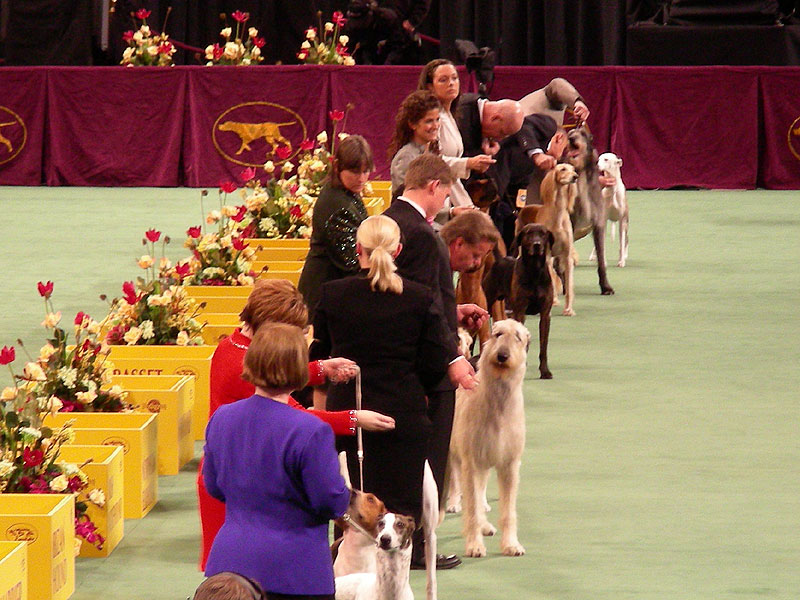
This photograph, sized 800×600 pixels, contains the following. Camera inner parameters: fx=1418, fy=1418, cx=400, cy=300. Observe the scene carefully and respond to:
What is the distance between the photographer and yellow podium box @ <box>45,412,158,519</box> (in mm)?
5672

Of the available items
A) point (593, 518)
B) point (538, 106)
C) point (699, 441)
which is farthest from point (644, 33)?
point (593, 518)

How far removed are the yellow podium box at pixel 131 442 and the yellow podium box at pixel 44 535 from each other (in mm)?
800

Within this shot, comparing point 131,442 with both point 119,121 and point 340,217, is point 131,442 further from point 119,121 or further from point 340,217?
point 119,121

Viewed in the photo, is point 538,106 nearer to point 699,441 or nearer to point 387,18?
point 699,441

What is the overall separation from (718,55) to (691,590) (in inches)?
549

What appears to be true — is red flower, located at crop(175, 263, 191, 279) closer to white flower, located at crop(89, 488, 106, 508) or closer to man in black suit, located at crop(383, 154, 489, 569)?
white flower, located at crop(89, 488, 106, 508)

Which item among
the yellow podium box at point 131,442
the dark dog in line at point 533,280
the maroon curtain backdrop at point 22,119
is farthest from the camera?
the maroon curtain backdrop at point 22,119

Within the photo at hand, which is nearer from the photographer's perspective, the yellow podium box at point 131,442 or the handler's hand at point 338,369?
the handler's hand at point 338,369

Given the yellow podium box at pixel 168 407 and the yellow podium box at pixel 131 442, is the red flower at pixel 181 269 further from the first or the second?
the yellow podium box at pixel 131 442

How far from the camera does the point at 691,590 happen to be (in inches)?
194

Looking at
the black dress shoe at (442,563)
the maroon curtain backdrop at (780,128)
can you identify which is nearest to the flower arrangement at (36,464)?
the black dress shoe at (442,563)

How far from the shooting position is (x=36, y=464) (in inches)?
192

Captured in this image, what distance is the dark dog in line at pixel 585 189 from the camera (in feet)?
33.3

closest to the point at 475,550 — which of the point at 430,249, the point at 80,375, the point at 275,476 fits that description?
the point at 430,249
